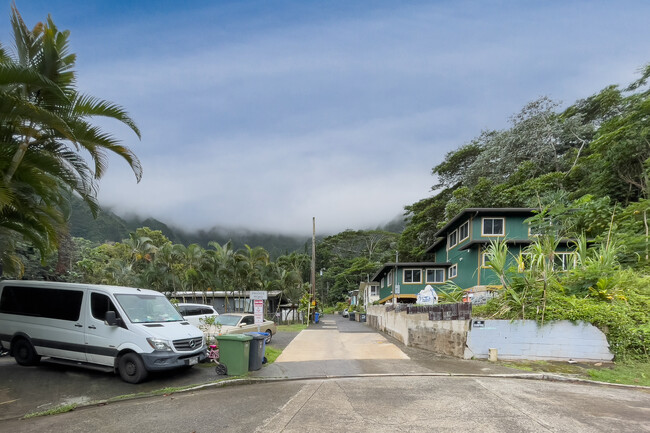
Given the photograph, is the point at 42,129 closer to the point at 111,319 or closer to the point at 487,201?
the point at 111,319

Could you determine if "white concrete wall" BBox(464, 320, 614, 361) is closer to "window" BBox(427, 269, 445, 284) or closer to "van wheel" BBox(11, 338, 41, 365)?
"van wheel" BBox(11, 338, 41, 365)

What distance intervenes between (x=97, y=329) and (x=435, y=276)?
103ft

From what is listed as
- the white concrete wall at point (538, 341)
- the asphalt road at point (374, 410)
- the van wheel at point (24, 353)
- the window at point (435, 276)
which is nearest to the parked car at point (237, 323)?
the van wheel at point (24, 353)

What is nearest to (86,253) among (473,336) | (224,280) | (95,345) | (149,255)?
(149,255)

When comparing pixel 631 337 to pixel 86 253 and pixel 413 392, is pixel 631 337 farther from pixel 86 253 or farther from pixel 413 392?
pixel 86 253

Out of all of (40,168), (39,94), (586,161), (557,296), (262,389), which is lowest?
(262,389)

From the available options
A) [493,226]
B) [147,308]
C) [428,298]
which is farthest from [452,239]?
[147,308]

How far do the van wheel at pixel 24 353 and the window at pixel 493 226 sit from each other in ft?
80.6

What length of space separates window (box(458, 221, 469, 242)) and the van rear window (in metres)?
24.6

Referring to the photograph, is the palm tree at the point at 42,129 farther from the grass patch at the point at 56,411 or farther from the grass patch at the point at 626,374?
the grass patch at the point at 626,374

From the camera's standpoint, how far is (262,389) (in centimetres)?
852

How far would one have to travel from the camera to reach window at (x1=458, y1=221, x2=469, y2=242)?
29.1m

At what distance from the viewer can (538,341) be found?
441 inches

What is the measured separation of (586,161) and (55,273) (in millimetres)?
37168
